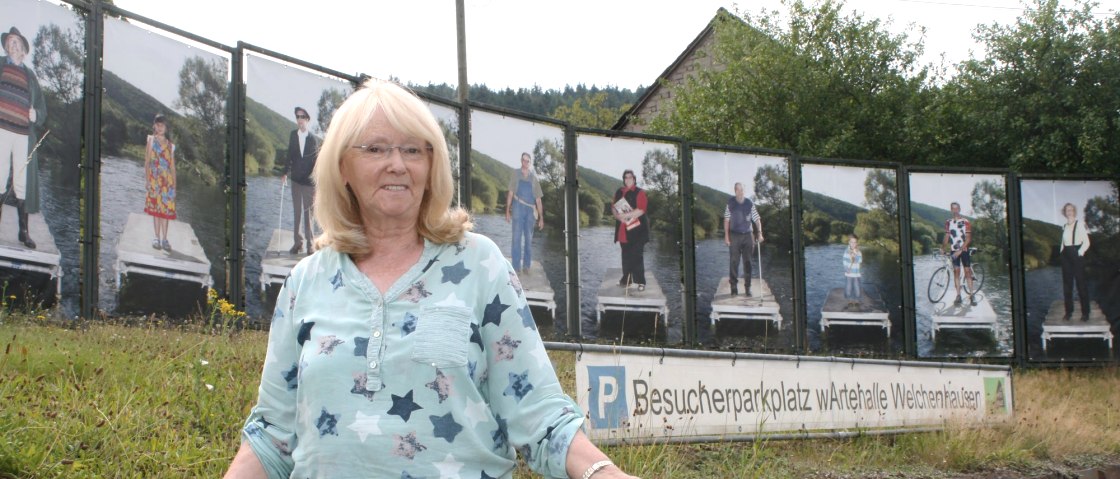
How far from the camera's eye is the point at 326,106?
33.2 feet

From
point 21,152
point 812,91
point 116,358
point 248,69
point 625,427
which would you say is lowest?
point 625,427

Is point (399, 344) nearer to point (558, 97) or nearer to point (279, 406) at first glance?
point (279, 406)

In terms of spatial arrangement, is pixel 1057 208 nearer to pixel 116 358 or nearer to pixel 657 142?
pixel 657 142

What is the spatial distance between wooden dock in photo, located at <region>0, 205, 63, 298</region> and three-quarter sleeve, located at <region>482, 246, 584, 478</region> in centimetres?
628

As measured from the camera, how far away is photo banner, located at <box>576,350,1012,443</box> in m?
6.48

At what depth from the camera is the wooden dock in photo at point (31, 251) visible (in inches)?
300

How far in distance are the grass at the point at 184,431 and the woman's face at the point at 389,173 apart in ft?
9.22

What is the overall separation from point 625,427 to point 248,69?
16.7 ft

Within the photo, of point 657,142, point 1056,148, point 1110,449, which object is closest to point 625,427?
point 1110,449

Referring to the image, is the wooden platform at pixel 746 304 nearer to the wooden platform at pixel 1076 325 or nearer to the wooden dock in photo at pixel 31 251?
the wooden platform at pixel 1076 325

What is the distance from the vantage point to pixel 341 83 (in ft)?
33.9

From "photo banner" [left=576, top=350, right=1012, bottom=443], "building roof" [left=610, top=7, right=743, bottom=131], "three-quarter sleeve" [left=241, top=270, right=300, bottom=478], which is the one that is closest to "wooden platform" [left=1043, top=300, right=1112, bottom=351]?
"photo banner" [left=576, top=350, right=1012, bottom=443]

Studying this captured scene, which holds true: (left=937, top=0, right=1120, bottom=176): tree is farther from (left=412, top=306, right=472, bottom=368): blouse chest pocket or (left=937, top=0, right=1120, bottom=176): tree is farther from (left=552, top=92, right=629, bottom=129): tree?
(left=552, top=92, right=629, bottom=129): tree

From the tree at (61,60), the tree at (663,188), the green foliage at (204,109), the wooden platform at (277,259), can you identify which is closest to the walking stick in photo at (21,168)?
the tree at (61,60)
